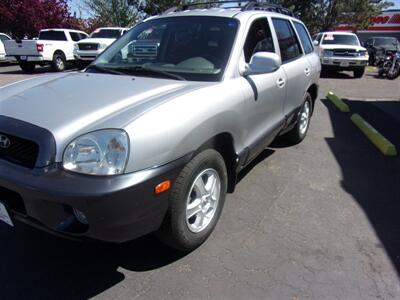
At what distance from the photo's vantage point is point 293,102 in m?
4.86

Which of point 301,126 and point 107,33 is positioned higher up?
point 107,33

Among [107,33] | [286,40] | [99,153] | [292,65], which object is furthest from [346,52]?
[99,153]

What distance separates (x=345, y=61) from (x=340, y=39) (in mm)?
1521

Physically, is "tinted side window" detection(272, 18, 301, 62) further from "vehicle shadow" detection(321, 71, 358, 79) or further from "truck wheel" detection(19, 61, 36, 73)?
"truck wheel" detection(19, 61, 36, 73)

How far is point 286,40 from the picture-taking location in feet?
15.7

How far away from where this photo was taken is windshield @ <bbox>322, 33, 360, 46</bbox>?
52.9 ft

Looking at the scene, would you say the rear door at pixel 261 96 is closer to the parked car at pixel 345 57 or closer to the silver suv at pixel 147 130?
the silver suv at pixel 147 130

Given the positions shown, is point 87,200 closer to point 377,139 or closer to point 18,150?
point 18,150

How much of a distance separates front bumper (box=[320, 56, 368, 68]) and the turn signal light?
47.8ft

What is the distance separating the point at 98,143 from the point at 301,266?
173 centimetres

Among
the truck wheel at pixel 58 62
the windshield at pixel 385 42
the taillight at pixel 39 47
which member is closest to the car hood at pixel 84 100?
the taillight at pixel 39 47

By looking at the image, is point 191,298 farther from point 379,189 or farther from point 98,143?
point 379,189

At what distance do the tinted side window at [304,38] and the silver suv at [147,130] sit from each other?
1.46 m

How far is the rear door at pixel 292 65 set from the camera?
14.8 feet
